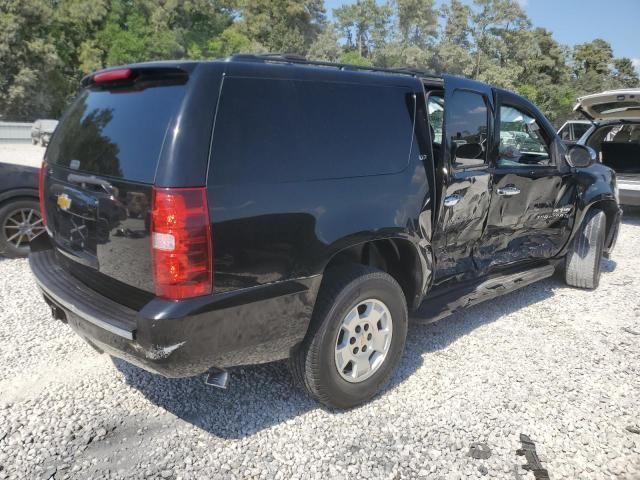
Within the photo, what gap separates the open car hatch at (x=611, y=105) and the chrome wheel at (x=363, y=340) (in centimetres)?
579

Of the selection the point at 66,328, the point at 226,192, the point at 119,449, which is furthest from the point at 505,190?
the point at 66,328

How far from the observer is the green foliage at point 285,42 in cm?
3469

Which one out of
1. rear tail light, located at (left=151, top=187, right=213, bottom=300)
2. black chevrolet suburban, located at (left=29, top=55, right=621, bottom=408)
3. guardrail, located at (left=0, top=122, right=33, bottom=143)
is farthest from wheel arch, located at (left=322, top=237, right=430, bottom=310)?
guardrail, located at (left=0, top=122, right=33, bottom=143)

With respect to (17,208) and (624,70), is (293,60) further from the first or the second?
(624,70)

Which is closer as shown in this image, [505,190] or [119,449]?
[119,449]

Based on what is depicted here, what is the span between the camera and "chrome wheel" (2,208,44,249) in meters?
5.61

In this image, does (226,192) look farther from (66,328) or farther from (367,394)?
(66,328)

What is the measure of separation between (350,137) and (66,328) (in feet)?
9.28

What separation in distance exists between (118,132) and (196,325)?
3.55 feet

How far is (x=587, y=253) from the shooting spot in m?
5.35

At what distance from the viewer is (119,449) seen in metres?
2.71

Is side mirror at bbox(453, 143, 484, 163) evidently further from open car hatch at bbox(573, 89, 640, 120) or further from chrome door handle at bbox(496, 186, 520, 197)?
open car hatch at bbox(573, 89, 640, 120)

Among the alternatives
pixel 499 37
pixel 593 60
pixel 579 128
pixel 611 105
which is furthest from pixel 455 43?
pixel 611 105

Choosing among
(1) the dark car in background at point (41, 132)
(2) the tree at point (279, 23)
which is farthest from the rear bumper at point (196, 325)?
(2) the tree at point (279, 23)
